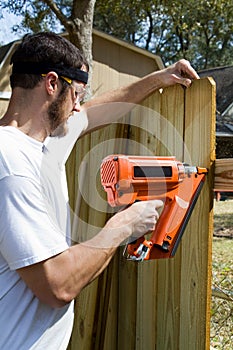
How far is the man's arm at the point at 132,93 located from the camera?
6.89ft

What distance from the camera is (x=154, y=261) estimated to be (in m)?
2.25

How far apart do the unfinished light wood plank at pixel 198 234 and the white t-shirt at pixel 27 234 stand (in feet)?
1.77

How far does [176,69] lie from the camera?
212 cm

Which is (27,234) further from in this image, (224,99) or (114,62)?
(224,99)

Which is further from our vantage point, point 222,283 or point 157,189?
point 222,283

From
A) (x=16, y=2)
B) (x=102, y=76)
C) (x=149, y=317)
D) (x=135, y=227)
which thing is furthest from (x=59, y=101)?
(x=16, y=2)

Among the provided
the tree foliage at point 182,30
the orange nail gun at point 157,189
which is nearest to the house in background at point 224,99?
the tree foliage at point 182,30

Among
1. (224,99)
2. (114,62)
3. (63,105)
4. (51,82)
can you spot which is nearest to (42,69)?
(51,82)

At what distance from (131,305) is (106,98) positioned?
1.06 m

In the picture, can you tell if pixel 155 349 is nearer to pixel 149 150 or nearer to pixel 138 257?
pixel 138 257

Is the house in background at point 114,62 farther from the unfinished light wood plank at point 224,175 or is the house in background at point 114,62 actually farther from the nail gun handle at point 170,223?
the nail gun handle at point 170,223

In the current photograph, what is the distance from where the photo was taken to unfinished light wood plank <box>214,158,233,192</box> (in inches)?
74.8

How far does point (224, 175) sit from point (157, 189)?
0.30 metres

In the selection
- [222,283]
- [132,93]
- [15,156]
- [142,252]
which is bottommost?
[222,283]
